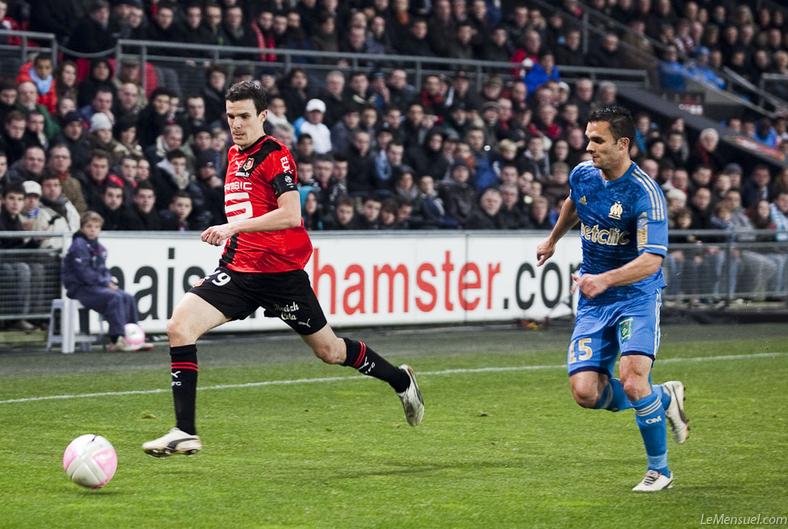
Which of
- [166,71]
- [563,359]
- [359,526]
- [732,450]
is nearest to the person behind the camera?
[359,526]

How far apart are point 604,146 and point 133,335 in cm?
854

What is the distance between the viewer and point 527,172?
70.1ft

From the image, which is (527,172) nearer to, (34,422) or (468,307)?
(468,307)

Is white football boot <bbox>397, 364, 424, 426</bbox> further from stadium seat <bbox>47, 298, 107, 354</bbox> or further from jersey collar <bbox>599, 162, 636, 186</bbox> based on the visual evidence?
stadium seat <bbox>47, 298, 107, 354</bbox>

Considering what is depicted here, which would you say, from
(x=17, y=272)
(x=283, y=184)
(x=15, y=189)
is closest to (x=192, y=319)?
(x=283, y=184)

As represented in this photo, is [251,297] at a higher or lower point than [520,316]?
higher

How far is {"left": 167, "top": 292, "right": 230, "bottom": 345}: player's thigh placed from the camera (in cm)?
864

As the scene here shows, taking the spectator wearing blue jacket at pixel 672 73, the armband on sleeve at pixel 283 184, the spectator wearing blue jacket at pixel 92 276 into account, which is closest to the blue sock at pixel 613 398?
the armband on sleeve at pixel 283 184

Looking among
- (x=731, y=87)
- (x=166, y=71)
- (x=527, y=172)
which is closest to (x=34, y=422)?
(x=166, y=71)

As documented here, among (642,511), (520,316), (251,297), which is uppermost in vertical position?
Result: (251,297)

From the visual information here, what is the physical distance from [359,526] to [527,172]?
14821 millimetres

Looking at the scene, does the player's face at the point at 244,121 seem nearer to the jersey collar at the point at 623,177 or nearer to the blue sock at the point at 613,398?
the jersey collar at the point at 623,177

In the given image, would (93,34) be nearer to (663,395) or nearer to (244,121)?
(244,121)

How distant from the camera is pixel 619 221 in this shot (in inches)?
323
